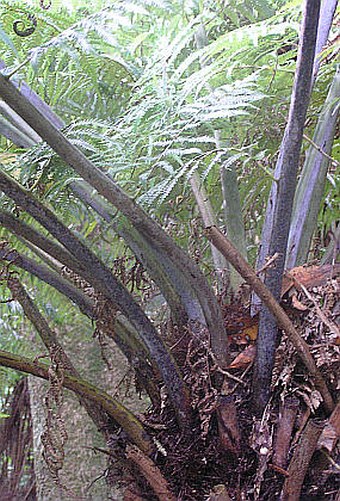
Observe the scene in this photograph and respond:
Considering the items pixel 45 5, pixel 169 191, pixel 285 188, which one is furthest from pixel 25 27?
pixel 285 188

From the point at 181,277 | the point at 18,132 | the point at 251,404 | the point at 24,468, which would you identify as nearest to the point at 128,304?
the point at 181,277

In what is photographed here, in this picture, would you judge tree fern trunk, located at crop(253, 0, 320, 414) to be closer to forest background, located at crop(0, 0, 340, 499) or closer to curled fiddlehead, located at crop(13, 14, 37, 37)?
forest background, located at crop(0, 0, 340, 499)

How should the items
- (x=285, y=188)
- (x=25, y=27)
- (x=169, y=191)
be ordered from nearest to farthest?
(x=285, y=188) < (x=169, y=191) < (x=25, y=27)

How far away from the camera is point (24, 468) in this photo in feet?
6.87

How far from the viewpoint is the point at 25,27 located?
855mm

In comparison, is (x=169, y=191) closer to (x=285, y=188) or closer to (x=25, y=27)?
(x=285, y=188)

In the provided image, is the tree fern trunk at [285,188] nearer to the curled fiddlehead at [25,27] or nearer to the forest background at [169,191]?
the forest background at [169,191]

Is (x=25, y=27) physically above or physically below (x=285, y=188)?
above

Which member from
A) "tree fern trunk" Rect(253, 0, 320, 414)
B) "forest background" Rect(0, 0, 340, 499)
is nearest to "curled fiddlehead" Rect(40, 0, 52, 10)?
"forest background" Rect(0, 0, 340, 499)

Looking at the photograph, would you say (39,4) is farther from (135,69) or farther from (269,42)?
(269,42)

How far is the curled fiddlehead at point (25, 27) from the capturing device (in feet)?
2.68

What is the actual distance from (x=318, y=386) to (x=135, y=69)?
0.61 metres

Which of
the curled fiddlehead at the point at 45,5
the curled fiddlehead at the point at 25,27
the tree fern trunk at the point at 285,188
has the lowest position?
the tree fern trunk at the point at 285,188

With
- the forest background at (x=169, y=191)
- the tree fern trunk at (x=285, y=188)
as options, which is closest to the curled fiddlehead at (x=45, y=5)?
the forest background at (x=169, y=191)
